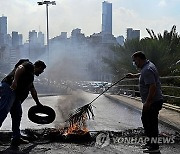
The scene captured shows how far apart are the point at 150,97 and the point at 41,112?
242 centimetres

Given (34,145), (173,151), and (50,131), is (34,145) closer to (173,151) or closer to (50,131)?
(50,131)

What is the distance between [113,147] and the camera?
5.99 meters

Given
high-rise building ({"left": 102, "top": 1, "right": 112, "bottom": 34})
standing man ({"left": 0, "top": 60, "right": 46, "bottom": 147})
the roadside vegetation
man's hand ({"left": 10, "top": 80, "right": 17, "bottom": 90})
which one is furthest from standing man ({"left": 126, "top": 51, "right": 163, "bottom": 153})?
high-rise building ({"left": 102, "top": 1, "right": 112, "bottom": 34})

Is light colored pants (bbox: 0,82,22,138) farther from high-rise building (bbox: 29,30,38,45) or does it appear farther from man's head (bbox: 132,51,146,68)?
high-rise building (bbox: 29,30,38,45)

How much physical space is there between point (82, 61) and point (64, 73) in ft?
19.7

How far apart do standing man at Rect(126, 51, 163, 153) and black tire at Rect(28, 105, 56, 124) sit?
208 centimetres

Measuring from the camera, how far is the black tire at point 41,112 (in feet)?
23.5

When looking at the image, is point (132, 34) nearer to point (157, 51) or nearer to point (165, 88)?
point (157, 51)

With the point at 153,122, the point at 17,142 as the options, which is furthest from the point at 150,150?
the point at 17,142

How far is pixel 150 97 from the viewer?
18.7 ft

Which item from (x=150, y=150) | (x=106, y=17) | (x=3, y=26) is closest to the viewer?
(x=150, y=150)

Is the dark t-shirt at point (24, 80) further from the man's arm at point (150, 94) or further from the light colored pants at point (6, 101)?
the man's arm at point (150, 94)

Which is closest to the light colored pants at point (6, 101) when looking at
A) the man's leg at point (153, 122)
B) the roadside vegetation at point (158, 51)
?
the man's leg at point (153, 122)

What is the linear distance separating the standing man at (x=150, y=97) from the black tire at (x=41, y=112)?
2.08 metres
